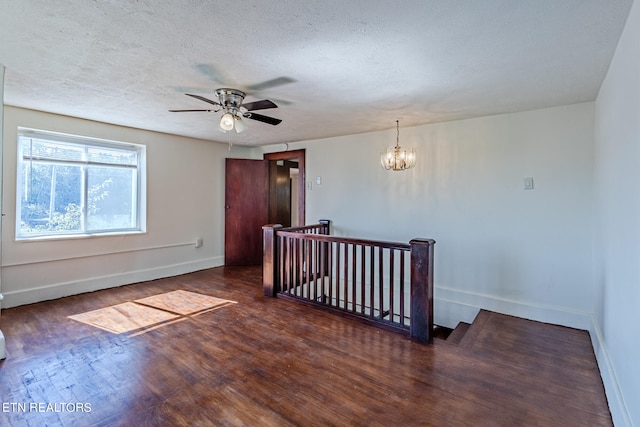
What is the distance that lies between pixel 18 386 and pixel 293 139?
427cm

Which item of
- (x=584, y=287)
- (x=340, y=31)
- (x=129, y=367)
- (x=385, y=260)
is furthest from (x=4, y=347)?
(x=584, y=287)

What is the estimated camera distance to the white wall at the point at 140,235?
3566 mm

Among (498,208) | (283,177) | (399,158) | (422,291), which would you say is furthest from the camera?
(283,177)

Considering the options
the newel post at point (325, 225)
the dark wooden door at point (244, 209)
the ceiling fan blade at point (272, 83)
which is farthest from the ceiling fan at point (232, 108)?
the dark wooden door at point (244, 209)

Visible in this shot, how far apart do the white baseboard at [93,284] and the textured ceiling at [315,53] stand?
217 centimetres

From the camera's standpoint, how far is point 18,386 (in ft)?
6.84

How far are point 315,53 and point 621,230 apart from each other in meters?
2.21

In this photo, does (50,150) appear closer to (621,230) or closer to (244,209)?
(244,209)

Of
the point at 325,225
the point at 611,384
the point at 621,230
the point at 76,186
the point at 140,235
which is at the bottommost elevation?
the point at 611,384

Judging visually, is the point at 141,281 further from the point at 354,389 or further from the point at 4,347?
the point at 354,389

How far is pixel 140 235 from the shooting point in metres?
4.68

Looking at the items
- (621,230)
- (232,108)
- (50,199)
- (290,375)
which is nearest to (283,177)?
(232,108)

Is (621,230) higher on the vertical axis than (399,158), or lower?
lower

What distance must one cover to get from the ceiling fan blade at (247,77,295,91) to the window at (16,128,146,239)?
2831 millimetres
